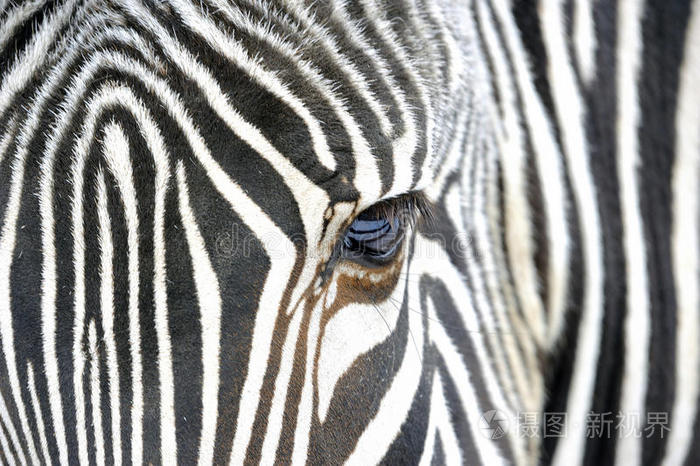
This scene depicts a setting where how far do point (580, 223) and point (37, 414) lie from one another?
1.44 meters

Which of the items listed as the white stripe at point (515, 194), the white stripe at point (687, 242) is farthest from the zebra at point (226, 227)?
the white stripe at point (687, 242)

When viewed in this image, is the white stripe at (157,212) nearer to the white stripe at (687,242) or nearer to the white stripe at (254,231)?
the white stripe at (254,231)

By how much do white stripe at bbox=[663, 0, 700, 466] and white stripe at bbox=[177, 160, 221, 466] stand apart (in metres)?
1.39

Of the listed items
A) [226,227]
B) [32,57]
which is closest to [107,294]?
[226,227]

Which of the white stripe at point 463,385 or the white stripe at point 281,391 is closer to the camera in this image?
the white stripe at point 281,391

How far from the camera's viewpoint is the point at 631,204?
1922mm

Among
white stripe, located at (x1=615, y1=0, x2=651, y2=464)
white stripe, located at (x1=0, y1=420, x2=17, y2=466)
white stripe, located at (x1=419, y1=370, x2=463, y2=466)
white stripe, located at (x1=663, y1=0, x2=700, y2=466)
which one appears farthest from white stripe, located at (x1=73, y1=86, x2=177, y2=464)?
white stripe, located at (x1=663, y1=0, x2=700, y2=466)

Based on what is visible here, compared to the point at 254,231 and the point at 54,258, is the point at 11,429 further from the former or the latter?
the point at 254,231

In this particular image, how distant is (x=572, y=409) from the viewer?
1.96m

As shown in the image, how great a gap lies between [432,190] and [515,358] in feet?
1.94

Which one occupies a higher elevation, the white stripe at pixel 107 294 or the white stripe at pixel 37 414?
the white stripe at pixel 107 294

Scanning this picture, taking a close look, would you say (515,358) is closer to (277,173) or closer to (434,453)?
(434,453)

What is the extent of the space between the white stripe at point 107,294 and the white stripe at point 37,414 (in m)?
0.15

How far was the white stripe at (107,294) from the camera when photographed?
122 cm
